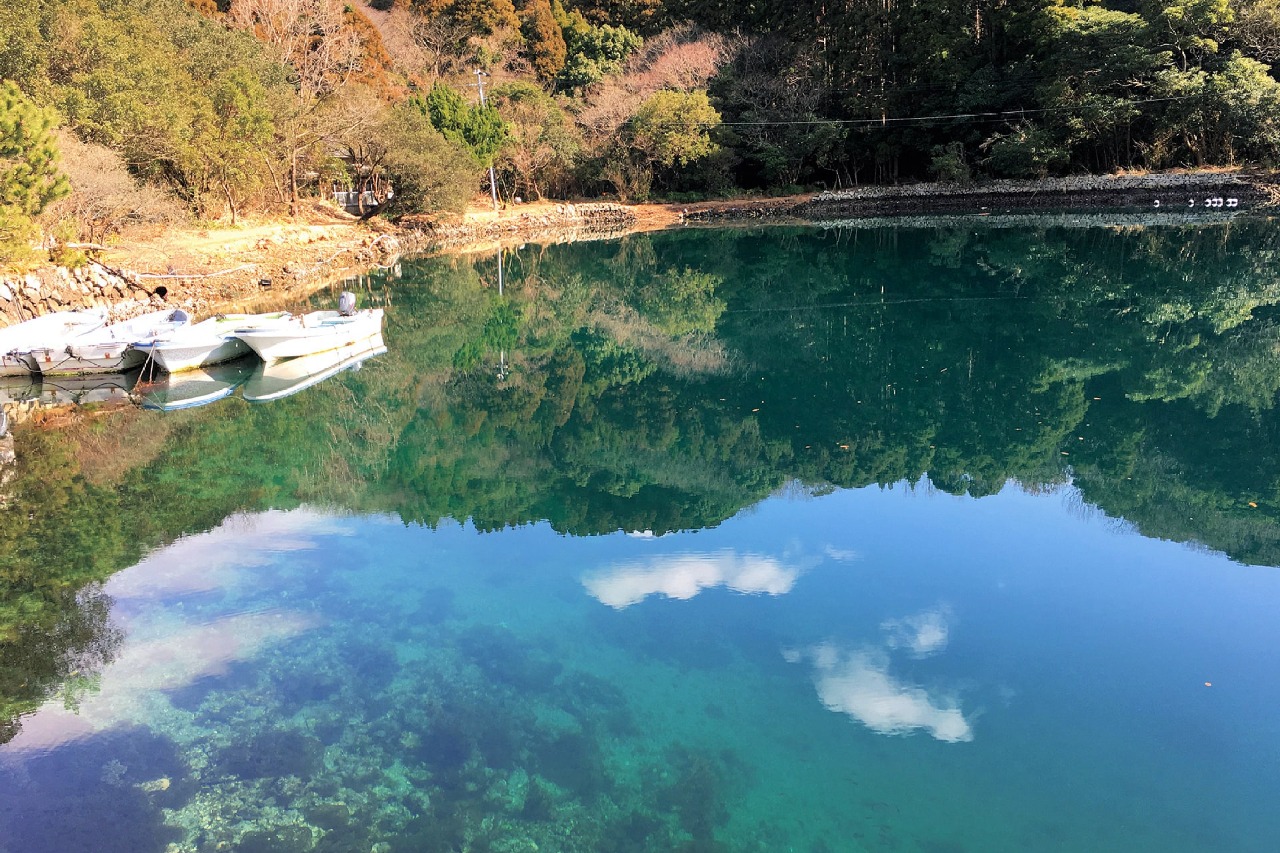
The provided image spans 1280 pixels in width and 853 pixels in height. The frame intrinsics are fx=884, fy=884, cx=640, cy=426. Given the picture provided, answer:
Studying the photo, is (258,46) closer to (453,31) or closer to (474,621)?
(453,31)

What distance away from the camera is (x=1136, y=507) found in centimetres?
959

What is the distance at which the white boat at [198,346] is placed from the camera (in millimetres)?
16031

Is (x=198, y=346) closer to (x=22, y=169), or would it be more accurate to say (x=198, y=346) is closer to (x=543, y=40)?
(x=22, y=169)

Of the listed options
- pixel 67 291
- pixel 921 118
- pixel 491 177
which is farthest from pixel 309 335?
pixel 921 118

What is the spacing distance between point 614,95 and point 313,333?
33770 millimetres

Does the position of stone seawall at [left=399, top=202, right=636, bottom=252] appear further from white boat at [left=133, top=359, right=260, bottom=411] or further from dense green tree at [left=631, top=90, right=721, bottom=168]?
white boat at [left=133, top=359, right=260, bottom=411]

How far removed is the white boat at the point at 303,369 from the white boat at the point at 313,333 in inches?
5.3

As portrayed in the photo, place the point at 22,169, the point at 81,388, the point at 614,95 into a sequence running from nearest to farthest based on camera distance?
the point at 81,388, the point at 22,169, the point at 614,95

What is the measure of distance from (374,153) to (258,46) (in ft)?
18.6

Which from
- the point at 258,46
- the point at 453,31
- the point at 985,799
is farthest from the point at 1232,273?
the point at 453,31

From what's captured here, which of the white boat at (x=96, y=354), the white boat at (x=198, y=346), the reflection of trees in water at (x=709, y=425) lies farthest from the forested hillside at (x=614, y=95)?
the reflection of trees in water at (x=709, y=425)

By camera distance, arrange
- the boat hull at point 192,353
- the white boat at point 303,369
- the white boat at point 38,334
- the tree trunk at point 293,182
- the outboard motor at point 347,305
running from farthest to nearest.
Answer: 1. the tree trunk at point 293,182
2. the outboard motor at point 347,305
3. the boat hull at point 192,353
4. the white boat at point 38,334
5. the white boat at point 303,369

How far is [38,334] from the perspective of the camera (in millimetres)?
16406

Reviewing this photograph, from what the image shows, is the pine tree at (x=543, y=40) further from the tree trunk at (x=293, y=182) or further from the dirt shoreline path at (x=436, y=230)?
the tree trunk at (x=293, y=182)
